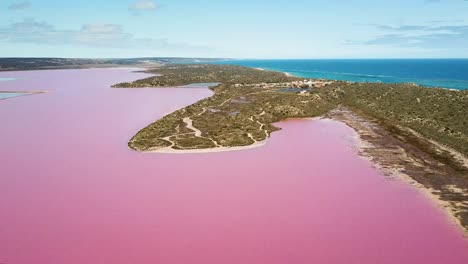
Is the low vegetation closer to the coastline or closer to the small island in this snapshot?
the small island

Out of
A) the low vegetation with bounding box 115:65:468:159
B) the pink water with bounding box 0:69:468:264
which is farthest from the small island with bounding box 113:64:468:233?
the pink water with bounding box 0:69:468:264

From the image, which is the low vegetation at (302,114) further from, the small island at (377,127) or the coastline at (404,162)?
the coastline at (404,162)

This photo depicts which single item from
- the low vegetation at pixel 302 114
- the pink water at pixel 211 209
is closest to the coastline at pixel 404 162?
the pink water at pixel 211 209

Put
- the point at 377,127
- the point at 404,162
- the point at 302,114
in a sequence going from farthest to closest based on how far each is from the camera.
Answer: the point at 302,114 → the point at 377,127 → the point at 404,162

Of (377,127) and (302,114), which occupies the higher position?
(302,114)

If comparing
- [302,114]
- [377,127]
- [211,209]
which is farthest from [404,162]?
[302,114]

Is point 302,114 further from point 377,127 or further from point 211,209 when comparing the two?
point 211,209

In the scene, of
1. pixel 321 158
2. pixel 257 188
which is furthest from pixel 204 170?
pixel 321 158
